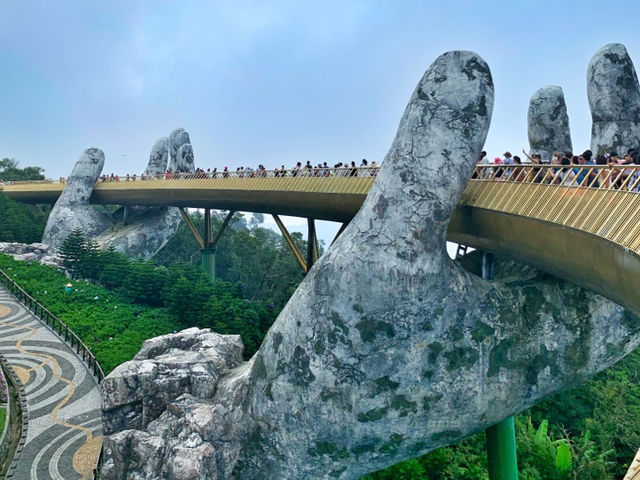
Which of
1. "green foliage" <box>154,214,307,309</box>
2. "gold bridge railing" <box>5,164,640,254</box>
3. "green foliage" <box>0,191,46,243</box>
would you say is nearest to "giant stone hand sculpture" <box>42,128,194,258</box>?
"green foliage" <box>0,191,46,243</box>

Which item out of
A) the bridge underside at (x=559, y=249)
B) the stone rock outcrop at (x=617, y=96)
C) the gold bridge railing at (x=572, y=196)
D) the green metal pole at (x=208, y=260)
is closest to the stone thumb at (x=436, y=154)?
the gold bridge railing at (x=572, y=196)

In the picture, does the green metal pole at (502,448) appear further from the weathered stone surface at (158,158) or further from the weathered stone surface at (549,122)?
the weathered stone surface at (158,158)

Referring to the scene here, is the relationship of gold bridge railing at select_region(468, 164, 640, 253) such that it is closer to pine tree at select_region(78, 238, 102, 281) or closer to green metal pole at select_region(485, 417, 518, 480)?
green metal pole at select_region(485, 417, 518, 480)

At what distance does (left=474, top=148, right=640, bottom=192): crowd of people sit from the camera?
8.82 metres

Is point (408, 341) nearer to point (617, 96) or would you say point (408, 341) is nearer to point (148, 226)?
point (617, 96)

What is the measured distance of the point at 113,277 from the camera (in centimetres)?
3591

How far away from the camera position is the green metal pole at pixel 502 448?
1457 centimetres

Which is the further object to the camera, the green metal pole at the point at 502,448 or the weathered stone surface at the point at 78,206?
the weathered stone surface at the point at 78,206

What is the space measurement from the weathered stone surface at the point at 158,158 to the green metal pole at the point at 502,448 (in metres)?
39.3

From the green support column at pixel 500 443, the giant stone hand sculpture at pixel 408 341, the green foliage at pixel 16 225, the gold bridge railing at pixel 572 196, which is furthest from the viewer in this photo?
the green foliage at pixel 16 225

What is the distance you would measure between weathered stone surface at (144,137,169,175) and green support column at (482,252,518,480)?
38.1 metres

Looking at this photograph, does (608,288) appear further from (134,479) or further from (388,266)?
(134,479)

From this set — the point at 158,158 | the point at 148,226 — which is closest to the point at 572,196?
the point at 148,226

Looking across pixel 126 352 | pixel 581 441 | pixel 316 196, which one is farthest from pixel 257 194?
pixel 581 441
